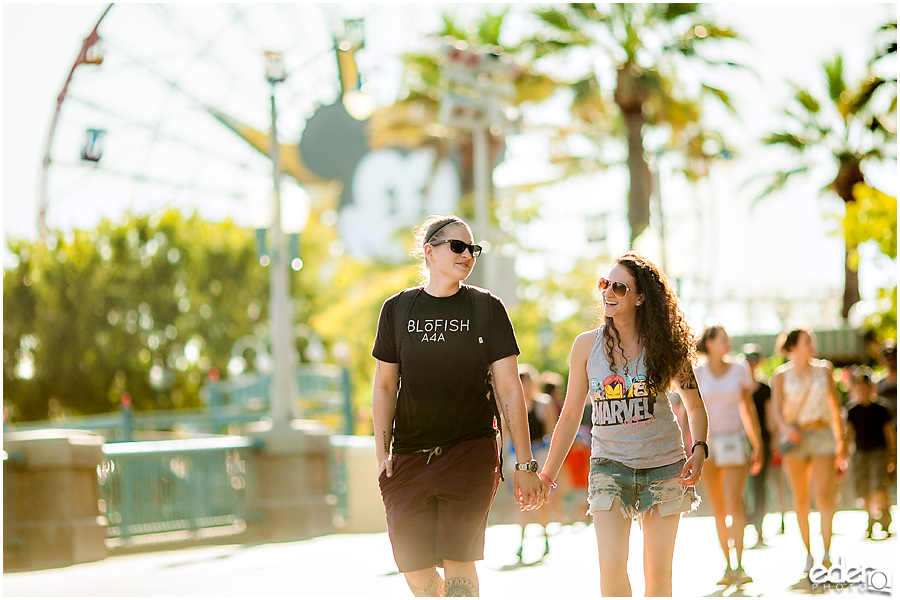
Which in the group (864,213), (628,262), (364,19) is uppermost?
(364,19)

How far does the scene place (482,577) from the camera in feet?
30.0

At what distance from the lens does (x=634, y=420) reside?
→ 482 centimetres

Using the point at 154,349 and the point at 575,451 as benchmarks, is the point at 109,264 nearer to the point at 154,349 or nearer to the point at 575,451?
the point at 154,349

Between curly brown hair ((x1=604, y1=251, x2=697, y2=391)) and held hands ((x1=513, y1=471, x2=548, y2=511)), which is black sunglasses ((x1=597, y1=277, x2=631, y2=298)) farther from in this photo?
held hands ((x1=513, y1=471, x2=548, y2=511))

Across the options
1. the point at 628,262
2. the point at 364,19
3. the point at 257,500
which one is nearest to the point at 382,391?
the point at 628,262

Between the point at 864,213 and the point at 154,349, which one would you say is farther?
the point at 154,349

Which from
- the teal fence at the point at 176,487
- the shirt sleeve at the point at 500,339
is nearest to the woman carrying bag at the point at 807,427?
the shirt sleeve at the point at 500,339

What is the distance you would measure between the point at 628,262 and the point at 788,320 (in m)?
27.7

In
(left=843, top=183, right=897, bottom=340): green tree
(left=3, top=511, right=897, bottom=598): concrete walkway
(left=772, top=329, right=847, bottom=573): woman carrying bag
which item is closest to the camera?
(left=772, top=329, right=847, bottom=573): woman carrying bag

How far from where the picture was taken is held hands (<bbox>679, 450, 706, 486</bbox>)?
4.80 meters

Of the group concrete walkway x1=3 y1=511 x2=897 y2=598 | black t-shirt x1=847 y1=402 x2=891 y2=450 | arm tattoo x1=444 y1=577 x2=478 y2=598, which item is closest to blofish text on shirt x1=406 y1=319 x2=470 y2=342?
arm tattoo x1=444 y1=577 x2=478 y2=598

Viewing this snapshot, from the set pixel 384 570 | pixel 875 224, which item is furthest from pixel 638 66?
pixel 384 570

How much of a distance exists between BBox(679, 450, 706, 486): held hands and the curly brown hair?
1.02ft

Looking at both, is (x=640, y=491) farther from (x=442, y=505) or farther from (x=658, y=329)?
(x=442, y=505)
